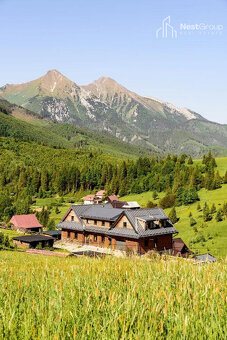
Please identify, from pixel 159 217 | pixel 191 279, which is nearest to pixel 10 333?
pixel 191 279

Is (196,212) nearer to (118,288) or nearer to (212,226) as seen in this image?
(212,226)

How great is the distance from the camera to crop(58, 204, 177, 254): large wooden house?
52562mm

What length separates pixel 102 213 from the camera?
5975 centimetres

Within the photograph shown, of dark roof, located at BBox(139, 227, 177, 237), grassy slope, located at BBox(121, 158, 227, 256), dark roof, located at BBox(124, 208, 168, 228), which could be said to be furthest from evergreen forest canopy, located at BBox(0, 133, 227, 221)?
dark roof, located at BBox(139, 227, 177, 237)

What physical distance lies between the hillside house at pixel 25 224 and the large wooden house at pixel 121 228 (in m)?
21.8

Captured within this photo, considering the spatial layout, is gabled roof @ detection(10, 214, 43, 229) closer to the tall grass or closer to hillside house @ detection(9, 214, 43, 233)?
hillside house @ detection(9, 214, 43, 233)

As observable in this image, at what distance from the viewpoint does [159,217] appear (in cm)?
5509

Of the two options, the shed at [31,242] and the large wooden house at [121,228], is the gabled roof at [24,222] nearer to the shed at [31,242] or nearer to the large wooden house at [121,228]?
the large wooden house at [121,228]

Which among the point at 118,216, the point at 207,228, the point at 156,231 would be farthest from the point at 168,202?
the point at 156,231

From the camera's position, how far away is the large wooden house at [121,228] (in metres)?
52.6

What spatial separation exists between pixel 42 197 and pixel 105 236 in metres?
94.1

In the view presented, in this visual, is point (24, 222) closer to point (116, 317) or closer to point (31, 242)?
point (31, 242)

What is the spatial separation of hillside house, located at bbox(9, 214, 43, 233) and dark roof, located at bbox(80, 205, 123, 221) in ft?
A: 83.2

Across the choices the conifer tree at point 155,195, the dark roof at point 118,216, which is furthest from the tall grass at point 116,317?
the conifer tree at point 155,195
